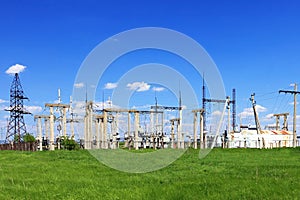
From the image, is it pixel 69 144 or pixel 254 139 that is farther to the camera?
pixel 254 139

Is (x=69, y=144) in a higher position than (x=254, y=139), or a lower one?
higher

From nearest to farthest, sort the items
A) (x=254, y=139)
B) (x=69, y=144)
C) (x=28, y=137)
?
(x=69, y=144) → (x=254, y=139) → (x=28, y=137)

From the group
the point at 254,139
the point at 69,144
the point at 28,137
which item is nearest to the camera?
the point at 69,144

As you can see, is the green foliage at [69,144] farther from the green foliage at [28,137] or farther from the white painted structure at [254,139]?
the white painted structure at [254,139]

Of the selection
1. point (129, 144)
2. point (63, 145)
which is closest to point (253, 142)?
point (129, 144)

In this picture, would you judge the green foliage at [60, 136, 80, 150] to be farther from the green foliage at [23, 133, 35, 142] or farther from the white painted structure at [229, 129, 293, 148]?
the white painted structure at [229, 129, 293, 148]

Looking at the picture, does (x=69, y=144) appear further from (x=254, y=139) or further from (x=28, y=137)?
(x=254, y=139)

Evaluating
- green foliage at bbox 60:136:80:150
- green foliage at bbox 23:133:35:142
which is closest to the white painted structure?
green foliage at bbox 60:136:80:150

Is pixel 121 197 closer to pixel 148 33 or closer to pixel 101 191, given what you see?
pixel 101 191

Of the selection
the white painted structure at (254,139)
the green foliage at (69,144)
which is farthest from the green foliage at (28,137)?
the white painted structure at (254,139)

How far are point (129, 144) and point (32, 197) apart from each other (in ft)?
144

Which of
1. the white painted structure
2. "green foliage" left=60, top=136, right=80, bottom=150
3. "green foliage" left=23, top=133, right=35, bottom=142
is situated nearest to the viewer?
"green foliage" left=60, top=136, right=80, bottom=150

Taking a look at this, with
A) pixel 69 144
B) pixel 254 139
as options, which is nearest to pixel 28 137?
pixel 69 144

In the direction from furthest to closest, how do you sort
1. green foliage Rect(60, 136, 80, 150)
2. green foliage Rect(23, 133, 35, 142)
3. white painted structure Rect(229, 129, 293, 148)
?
1. green foliage Rect(23, 133, 35, 142)
2. white painted structure Rect(229, 129, 293, 148)
3. green foliage Rect(60, 136, 80, 150)
